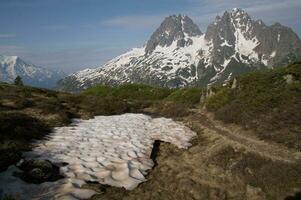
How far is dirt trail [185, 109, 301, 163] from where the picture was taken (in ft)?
60.1

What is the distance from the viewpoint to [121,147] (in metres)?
20.7

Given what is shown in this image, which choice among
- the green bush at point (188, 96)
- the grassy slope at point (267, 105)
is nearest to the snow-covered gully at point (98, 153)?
the grassy slope at point (267, 105)

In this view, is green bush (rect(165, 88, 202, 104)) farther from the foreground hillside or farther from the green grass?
the foreground hillside

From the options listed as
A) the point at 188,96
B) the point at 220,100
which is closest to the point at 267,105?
the point at 220,100

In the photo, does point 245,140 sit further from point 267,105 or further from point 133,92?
point 133,92

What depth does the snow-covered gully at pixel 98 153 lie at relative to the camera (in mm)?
13641

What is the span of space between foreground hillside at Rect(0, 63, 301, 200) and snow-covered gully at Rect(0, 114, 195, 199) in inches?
27.7

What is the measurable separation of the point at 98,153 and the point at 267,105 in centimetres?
1329

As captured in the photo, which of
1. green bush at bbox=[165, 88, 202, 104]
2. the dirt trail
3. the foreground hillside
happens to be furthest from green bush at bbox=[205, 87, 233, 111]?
green bush at bbox=[165, 88, 202, 104]

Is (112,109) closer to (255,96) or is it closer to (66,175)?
(255,96)

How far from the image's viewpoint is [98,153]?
1898cm

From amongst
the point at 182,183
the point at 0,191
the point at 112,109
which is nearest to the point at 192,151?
the point at 182,183

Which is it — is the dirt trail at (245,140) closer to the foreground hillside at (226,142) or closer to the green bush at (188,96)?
the foreground hillside at (226,142)

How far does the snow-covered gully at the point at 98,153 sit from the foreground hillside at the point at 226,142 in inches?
27.7
